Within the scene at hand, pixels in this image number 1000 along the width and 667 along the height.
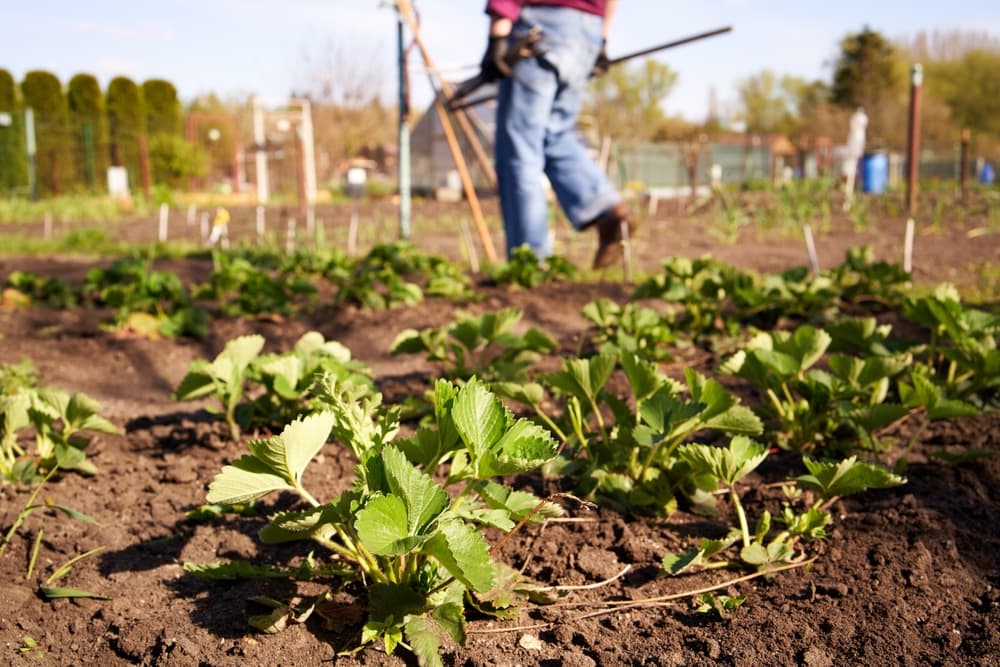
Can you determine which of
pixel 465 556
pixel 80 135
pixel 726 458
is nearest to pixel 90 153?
pixel 80 135

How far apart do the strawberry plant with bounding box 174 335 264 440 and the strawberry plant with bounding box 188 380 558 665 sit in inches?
31.2

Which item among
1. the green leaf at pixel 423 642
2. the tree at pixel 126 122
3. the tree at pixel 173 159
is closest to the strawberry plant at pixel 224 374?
the green leaf at pixel 423 642

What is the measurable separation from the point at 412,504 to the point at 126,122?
76.0 feet

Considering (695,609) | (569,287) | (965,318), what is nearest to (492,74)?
(569,287)

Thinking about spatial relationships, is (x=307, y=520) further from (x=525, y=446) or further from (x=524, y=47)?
(x=524, y=47)

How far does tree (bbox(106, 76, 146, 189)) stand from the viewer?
2167cm

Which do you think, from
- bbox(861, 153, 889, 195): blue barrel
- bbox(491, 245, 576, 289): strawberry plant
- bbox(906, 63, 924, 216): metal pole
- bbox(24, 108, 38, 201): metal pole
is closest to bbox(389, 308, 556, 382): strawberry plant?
bbox(491, 245, 576, 289): strawberry plant

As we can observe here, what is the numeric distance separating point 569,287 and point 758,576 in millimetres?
3333

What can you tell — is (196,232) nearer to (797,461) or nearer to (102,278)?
(102,278)

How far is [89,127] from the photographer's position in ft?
66.6

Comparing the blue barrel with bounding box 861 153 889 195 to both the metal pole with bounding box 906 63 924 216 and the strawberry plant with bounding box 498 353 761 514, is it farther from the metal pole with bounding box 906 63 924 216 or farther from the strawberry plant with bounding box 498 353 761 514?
the strawberry plant with bounding box 498 353 761 514

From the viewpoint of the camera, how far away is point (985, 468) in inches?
84.6

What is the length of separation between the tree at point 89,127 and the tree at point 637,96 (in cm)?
2350

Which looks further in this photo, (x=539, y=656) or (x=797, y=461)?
(x=797, y=461)
